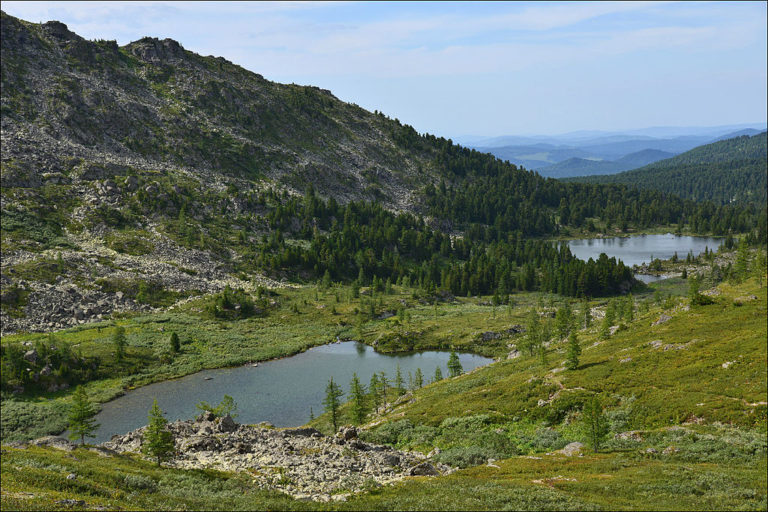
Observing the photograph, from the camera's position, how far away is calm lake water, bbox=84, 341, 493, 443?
74562 millimetres

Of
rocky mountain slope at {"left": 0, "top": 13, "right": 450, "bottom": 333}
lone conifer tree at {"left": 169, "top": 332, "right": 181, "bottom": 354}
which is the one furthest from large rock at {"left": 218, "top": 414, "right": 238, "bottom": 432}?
rocky mountain slope at {"left": 0, "top": 13, "right": 450, "bottom": 333}

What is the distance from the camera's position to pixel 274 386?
89.0 m

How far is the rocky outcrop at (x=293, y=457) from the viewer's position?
118 feet

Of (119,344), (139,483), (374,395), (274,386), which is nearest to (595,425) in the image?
(139,483)

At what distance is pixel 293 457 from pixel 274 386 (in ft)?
157

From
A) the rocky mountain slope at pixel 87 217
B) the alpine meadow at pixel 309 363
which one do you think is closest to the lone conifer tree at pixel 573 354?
the alpine meadow at pixel 309 363

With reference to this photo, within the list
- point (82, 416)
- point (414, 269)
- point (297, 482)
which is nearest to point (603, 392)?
point (297, 482)

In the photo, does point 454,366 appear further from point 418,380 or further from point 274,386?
point 274,386

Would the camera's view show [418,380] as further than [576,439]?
Yes

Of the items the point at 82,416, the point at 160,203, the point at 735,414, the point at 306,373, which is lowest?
the point at 306,373

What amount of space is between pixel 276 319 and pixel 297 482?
9620 cm

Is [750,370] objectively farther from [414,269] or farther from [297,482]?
[414,269]

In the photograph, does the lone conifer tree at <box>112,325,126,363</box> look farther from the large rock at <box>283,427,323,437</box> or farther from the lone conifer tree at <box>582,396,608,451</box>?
the lone conifer tree at <box>582,396,608,451</box>

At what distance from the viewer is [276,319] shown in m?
129
